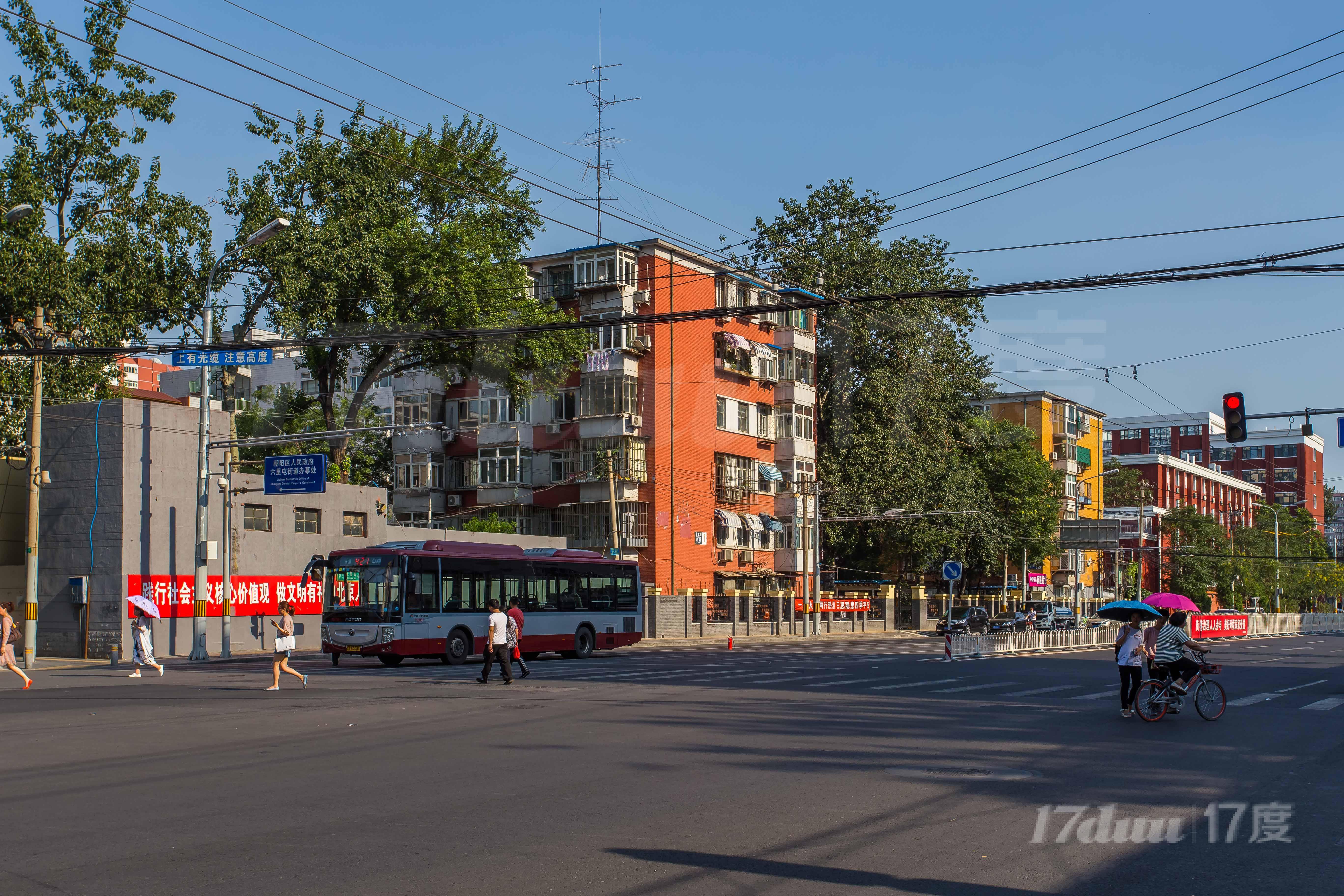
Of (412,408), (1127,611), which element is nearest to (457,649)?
(1127,611)

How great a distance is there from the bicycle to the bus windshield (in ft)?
62.4

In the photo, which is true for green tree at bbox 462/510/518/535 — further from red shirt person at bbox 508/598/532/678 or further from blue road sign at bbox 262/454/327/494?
red shirt person at bbox 508/598/532/678

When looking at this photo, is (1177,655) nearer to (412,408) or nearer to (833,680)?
(833,680)

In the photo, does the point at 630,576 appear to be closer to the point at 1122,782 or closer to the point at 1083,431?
the point at 1122,782

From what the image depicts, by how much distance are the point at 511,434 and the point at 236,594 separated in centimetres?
2292

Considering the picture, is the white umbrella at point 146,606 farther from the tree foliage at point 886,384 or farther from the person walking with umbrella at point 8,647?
the tree foliage at point 886,384

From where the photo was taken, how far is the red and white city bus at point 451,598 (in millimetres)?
30906

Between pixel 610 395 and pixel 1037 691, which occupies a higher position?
pixel 610 395

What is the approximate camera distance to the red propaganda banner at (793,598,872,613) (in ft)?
209

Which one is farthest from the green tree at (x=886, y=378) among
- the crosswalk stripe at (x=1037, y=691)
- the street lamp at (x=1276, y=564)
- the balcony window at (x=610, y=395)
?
the street lamp at (x=1276, y=564)

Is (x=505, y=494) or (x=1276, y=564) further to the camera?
(x=1276, y=564)

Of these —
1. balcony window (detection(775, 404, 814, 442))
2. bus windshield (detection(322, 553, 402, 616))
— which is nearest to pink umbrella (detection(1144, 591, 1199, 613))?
bus windshield (detection(322, 553, 402, 616))

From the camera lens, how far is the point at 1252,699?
22312 mm

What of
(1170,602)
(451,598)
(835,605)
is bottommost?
(835,605)
